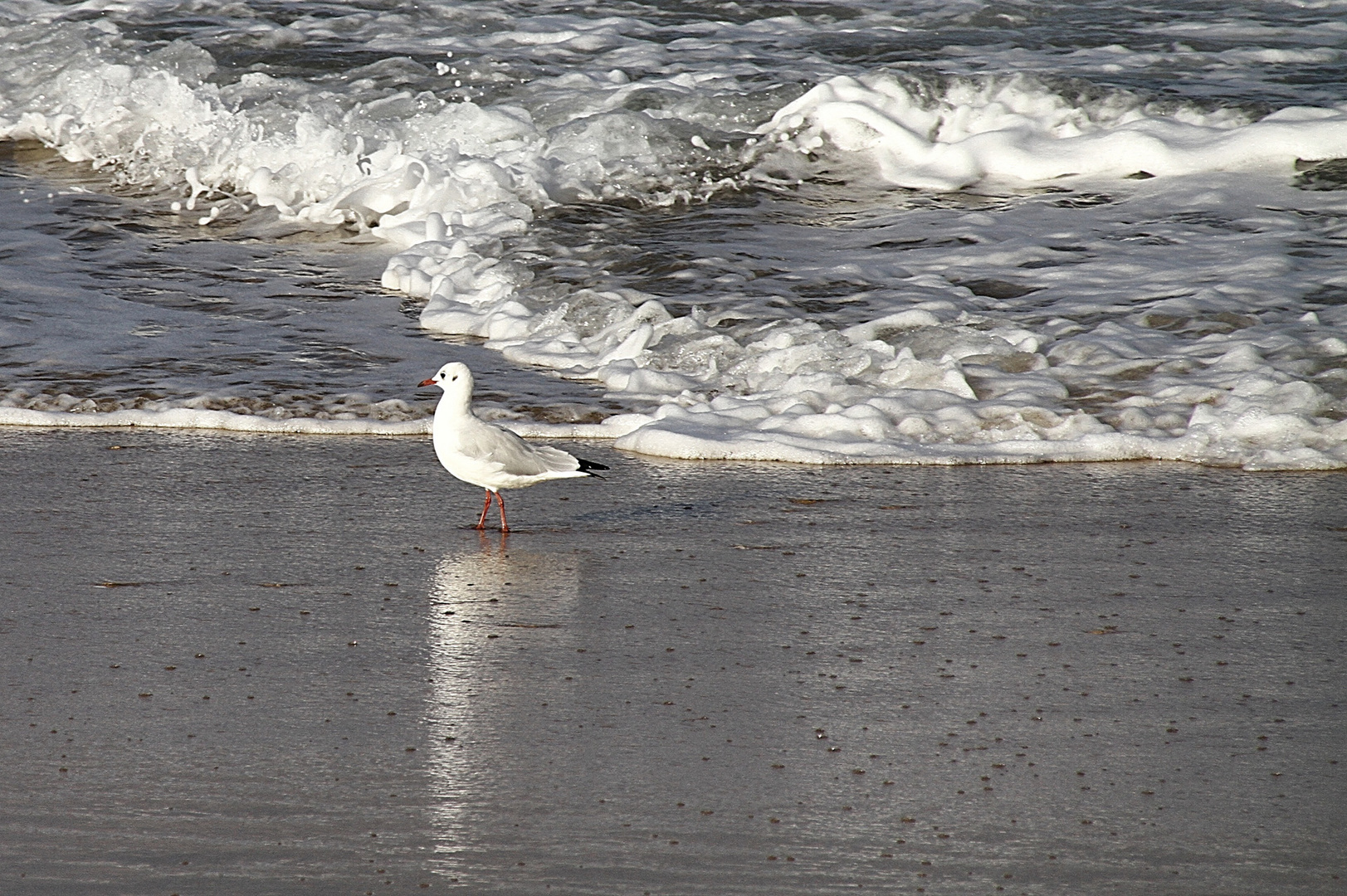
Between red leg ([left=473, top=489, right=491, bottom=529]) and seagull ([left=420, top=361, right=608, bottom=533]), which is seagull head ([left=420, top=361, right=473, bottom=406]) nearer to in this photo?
seagull ([left=420, top=361, right=608, bottom=533])

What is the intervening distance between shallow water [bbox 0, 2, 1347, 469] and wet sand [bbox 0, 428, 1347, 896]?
2.68 ft

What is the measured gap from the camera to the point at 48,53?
13531 millimetres

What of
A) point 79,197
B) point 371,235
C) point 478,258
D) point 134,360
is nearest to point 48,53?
point 79,197

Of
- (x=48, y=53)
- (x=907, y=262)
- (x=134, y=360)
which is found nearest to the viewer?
(x=134, y=360)

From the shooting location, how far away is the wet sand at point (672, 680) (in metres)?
2.69

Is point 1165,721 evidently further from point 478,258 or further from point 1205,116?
point 1205,116

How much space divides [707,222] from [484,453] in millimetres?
4932

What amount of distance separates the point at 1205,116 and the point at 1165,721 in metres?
8.26

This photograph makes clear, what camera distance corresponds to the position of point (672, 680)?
3.53 metres

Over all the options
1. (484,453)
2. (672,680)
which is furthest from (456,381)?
(672,680)

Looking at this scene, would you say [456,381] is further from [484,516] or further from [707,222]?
[707,222]

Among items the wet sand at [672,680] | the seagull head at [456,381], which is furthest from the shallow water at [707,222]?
the seagull head at [456,381]

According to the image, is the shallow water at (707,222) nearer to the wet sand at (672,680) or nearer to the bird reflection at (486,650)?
the wet sand at (672,680)

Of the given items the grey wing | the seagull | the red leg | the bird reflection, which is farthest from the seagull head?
the bird reflection
